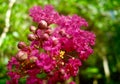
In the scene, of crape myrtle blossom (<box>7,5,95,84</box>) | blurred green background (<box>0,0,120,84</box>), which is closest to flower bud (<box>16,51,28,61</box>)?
crape myrtle blossom (<box>7,5,95,84</box>)

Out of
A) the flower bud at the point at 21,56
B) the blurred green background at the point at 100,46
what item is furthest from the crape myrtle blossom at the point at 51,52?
the blurred green background at the point at 100,46

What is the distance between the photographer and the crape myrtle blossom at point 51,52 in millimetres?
2299

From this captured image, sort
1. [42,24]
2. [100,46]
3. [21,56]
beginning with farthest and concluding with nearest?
1. [100,46]
2. [42,24]
3. [21,56]

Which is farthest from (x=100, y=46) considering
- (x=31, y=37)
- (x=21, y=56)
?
(x=21, y=56)

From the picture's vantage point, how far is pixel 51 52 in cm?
232

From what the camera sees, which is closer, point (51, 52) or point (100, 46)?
point (51, 52)

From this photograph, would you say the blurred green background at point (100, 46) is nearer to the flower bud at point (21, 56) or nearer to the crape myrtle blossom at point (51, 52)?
the crape myrtle blossom at point (51, 52)

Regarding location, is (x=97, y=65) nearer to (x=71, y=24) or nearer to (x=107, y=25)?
(x=107, y=25)

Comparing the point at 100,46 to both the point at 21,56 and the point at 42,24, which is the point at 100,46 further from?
the point at 21,56

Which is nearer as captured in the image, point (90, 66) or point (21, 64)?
point (21, 64)

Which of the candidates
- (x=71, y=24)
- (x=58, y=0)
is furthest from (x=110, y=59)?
(x=71, y=24)

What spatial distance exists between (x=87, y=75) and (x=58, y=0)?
4246 mm

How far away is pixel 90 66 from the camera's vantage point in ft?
45.1

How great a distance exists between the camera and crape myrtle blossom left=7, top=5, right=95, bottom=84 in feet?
7.54
